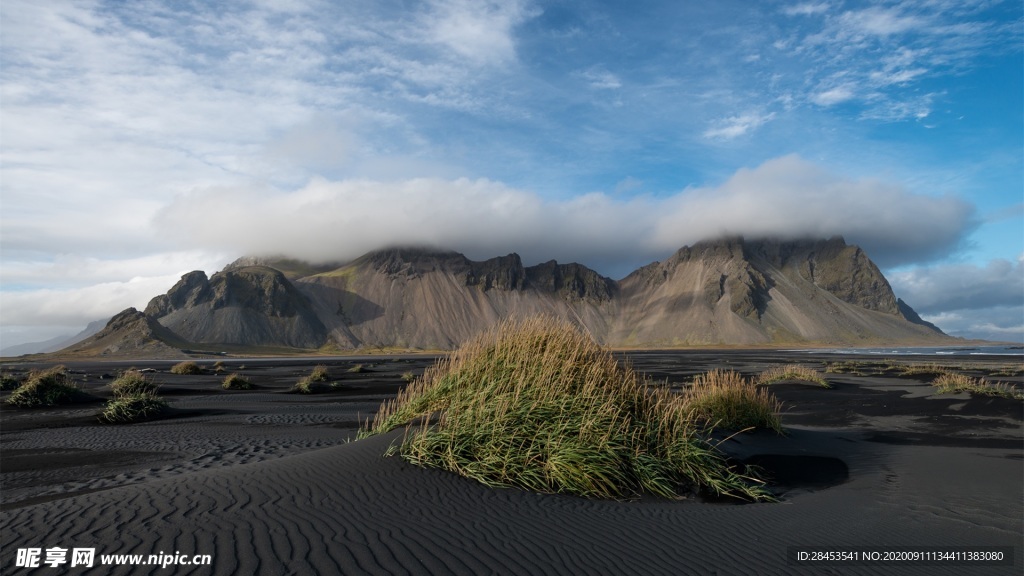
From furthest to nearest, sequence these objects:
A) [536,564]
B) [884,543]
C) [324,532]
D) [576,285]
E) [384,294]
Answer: [576,285], [384,294], [884,543], [324,532], [536,564]

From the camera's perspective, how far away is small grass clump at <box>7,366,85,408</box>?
19859 millimetres

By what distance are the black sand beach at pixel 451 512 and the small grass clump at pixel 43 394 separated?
304 inches

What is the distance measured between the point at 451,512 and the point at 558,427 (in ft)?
7.46

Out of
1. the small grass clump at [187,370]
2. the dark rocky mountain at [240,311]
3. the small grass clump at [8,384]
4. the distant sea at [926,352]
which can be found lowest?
the distant sea at [926,352]

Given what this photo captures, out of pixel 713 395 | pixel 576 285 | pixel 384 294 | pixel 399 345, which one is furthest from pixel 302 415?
pixel 576 285

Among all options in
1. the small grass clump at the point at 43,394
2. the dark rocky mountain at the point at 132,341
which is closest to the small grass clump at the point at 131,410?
the small grass clump at the point at 43,394

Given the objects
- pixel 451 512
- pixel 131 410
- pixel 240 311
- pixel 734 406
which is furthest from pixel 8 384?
pixel 240 311

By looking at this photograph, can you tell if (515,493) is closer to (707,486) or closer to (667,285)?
(707,486)

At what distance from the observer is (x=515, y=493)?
23.4 ft

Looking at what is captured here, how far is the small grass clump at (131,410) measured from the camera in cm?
1681

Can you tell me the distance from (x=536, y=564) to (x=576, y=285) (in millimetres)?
186184

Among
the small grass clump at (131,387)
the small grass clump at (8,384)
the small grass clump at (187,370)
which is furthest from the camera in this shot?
the small grass clump at (187,370)

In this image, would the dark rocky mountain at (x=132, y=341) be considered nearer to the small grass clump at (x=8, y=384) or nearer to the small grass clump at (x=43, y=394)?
the small grass clump at (x=8, y=384)

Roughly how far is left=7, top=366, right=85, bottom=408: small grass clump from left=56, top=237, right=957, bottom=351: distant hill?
342ft
